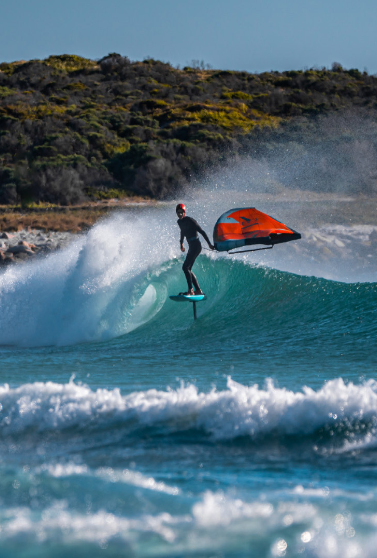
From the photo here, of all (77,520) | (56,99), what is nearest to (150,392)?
(77,520)

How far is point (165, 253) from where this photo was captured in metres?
11.2

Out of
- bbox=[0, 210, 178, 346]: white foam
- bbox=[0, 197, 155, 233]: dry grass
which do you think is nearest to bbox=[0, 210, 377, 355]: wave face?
bbox=[0, 210, 178, 346]: white foam

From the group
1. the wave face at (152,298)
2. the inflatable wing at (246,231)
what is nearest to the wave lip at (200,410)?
the wave face at (152,298)

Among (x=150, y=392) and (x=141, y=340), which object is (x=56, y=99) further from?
(x=150, y=392)

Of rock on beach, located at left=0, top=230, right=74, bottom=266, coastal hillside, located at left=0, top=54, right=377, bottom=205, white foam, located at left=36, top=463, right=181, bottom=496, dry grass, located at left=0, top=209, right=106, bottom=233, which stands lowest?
white foam, located at left=36, top=463, right=181, bottom=496

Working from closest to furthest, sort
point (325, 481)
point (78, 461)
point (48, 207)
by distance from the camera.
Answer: point (325, 481), point (78, 461), point (48, 207)

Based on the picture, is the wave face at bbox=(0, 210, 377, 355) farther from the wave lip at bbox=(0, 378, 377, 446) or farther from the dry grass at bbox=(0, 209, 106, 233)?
the dry grass at bbox=(0, 209, 106, 233)

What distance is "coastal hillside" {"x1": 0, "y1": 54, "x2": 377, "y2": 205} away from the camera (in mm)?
28906

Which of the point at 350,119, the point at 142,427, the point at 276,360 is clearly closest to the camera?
the point at 142,427

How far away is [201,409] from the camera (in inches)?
194

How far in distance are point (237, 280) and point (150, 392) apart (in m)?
6.36

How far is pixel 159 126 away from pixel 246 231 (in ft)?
101

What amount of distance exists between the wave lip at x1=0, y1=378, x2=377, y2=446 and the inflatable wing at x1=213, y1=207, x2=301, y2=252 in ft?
14.4

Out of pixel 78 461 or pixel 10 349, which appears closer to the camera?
pixel 78 461
